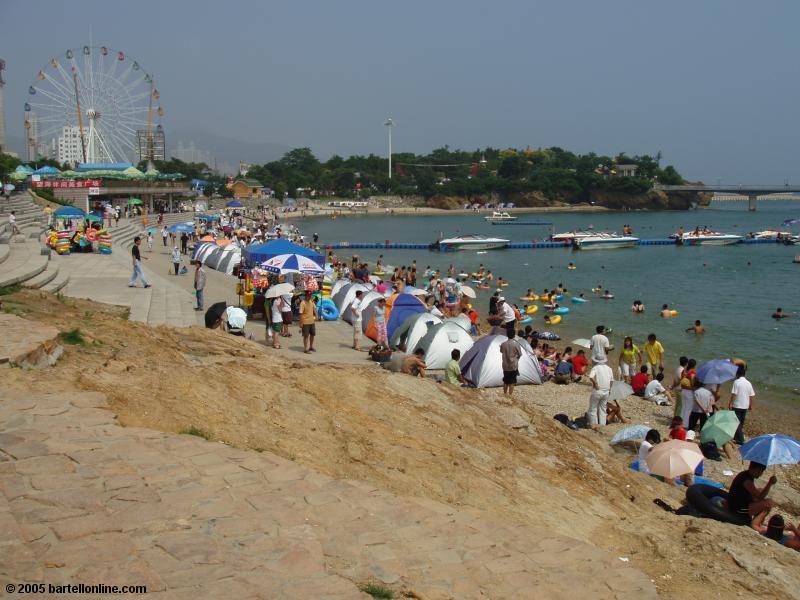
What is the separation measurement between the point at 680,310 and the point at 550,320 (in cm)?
794

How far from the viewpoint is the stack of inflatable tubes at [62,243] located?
2583 centimetres

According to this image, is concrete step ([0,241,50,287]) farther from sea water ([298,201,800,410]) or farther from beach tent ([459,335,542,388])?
sea water ([298,201,800,410])

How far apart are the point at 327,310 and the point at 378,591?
52.6ft

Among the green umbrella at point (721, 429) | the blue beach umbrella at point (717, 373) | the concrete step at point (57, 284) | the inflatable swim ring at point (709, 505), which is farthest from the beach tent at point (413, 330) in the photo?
the inflatable swim ring at point (709, 505)

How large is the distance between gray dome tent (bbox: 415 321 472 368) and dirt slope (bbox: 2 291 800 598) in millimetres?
4938

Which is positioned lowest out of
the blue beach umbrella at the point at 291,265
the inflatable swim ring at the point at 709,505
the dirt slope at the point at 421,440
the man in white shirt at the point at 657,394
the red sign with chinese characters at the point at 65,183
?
the man in white shirt at the point at 657,394

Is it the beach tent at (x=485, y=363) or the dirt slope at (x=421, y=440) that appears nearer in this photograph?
the dirt slope at (x=421, y=440)

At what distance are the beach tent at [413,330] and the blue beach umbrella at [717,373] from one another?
573 centimetres

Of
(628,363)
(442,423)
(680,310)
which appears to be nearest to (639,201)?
(680,310)

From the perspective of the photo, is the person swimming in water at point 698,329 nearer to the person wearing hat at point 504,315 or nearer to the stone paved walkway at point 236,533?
the person wearing hat at point 504,315

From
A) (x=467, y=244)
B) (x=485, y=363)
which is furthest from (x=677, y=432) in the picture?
(x=467, y=244)

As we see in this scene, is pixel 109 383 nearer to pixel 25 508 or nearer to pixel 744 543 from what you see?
pixel 25 508

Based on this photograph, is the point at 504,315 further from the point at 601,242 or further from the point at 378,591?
the point at 601,242

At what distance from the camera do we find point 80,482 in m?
5.45
